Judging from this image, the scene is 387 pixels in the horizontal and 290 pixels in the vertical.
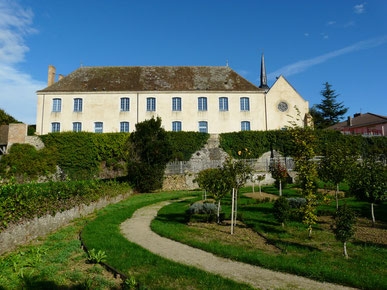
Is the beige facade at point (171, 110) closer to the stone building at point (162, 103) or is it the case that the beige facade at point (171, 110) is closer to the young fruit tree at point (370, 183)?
the stone building at point (162, 103)

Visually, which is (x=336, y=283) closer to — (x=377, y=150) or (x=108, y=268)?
(x=108, y=268)

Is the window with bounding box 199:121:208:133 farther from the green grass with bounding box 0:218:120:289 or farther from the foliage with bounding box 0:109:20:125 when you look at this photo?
the foliage with bounding box 0:109:20:125

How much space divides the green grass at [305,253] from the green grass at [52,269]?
2795 millimetres

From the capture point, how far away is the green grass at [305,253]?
5492 mm

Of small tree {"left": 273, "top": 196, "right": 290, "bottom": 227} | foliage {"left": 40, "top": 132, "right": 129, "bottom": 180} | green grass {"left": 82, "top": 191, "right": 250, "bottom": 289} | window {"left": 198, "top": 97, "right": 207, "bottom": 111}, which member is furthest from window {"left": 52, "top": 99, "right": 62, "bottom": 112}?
small tree {"left": 273, "top": 196, "right": 290, "bottom": 227}

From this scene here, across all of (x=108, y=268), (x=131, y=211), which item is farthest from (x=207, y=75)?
(x=108, y=268)

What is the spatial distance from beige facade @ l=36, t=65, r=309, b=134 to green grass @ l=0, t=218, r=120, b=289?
79.7ft

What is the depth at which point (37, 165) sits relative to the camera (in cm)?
2548

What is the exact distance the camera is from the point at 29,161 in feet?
83.5

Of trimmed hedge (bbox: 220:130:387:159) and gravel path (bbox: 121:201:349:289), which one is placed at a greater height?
trimmed hedge (bbox: 220:130:387:159)

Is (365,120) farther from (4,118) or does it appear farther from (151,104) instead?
→ (4,118)

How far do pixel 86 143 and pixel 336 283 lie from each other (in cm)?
2621

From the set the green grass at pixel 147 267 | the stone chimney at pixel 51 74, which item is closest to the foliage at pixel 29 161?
the stone chimney at pixel 51 74

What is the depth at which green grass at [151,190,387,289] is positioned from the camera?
5492 mm
